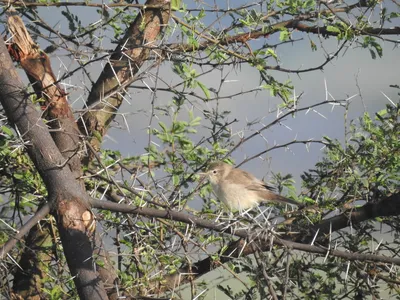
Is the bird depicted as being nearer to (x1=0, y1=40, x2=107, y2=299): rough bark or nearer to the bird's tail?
the bird's tail

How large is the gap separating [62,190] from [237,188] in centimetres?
174

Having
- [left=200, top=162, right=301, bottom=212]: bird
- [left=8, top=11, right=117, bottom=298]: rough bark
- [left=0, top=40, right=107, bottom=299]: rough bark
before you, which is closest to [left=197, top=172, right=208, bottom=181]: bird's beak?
[left=200, top=162, right=301, bottom=212]: bird

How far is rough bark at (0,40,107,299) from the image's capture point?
288 centimetres

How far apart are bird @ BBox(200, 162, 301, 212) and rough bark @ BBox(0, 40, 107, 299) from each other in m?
1.15

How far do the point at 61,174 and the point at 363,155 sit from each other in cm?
165

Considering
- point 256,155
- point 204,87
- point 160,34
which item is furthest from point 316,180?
point 160,34

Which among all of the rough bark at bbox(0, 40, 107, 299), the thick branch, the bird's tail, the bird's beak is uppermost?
the thick branch

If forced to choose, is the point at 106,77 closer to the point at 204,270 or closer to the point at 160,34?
the point at 160,34

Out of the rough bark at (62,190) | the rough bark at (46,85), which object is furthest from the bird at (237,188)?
the rough bark at (62,190)

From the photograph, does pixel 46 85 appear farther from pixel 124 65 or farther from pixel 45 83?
pixel 124 65

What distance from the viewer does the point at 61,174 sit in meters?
2.90

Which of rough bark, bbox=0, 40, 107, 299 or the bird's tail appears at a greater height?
the bird's tail

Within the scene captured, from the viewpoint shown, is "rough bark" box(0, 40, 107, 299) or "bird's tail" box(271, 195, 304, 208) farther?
"bird's tail" box(271, 195, 304, 208)

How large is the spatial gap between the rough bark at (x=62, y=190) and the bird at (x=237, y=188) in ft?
3.79
